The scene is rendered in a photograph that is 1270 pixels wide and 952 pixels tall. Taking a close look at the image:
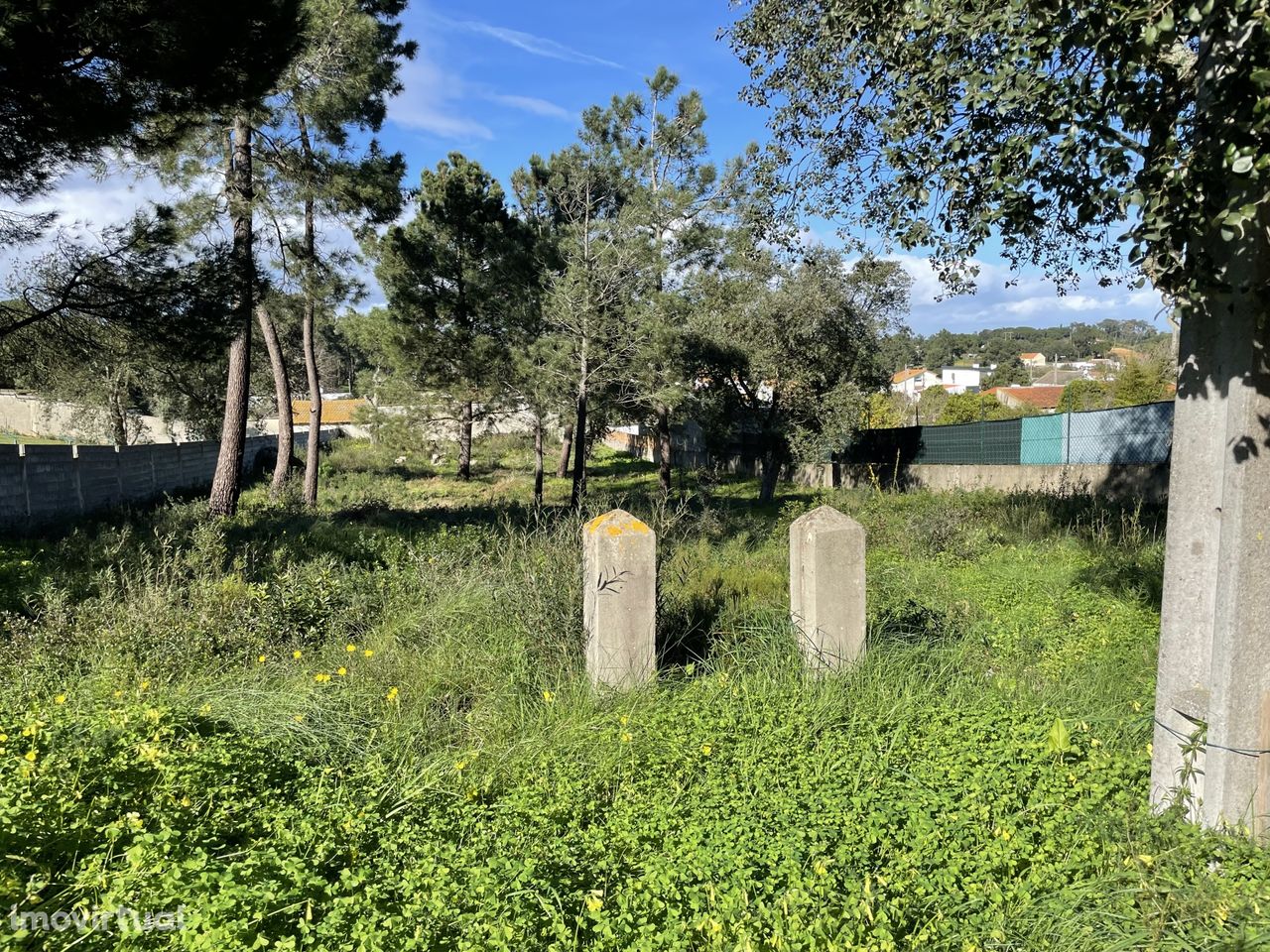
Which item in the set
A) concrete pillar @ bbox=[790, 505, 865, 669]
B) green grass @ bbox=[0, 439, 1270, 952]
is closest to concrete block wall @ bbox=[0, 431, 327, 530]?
green grass @ bbox=[0, 439, 1270, 952]

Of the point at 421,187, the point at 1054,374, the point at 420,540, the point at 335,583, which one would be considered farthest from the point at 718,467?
the point at 1054,374

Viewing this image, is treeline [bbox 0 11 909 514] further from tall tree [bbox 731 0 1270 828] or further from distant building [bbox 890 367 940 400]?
distant building [bbox 890 367 940 400]

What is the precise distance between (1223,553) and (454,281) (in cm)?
2401

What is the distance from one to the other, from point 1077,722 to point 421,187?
82.7ft

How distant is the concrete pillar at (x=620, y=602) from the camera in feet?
15.0

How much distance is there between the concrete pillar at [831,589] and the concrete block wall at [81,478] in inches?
470

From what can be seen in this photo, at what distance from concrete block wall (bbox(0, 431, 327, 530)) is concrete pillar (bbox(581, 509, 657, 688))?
1093cm

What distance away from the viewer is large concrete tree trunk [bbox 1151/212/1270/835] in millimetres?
2887

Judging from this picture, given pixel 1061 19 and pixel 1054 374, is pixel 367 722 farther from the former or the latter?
pixel 1054 374

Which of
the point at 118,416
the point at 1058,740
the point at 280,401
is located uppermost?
the point at 280,401

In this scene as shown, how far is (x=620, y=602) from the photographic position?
459 centimetres

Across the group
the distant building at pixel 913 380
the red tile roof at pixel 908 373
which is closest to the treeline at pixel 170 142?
the distant building at pixel 913 380

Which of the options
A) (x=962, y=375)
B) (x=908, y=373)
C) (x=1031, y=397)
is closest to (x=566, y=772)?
(x=1031, y=397)

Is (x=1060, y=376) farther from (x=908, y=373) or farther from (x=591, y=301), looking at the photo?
(x=591, y=301)
